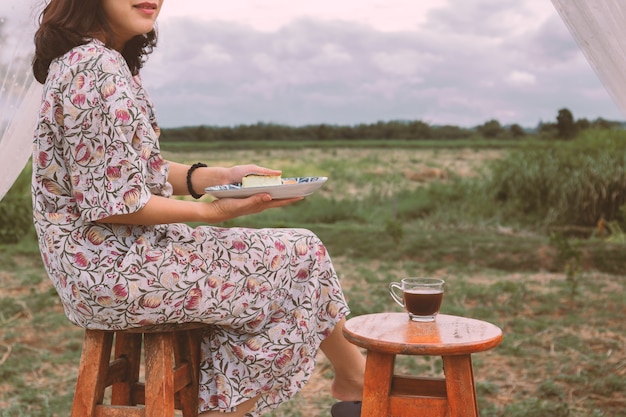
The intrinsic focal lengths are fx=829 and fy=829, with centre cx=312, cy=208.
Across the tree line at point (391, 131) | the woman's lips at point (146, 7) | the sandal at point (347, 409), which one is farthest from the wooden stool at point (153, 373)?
the tree line at point (391, 131)

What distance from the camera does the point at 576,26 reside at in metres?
2.37

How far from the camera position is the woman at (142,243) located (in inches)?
80.3

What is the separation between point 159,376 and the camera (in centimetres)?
216

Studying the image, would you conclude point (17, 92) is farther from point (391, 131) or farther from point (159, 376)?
point (391, 131)

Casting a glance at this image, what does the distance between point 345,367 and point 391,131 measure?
6.25 meters

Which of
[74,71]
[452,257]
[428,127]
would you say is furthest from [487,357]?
[428,127]

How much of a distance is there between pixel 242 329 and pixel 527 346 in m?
2.72

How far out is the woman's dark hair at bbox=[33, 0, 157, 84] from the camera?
212 cm

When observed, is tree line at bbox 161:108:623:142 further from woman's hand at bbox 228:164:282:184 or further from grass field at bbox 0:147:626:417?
woman's hand at bbox 228:164:282:184

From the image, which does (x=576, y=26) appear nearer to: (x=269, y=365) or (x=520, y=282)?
(x=269, y=365)

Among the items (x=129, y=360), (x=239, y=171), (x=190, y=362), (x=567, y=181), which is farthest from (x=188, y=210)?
(x=567, y=181)

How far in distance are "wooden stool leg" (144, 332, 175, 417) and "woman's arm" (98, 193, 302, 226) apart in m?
0.33

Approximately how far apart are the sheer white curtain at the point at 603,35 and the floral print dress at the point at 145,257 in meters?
0.95

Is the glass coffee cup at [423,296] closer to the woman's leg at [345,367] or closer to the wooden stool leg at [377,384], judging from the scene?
the wooden stool leg at [377,384]
